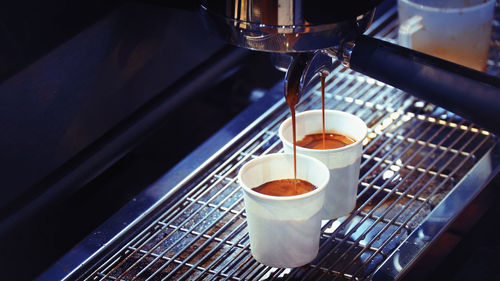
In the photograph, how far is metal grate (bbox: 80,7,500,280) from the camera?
29.7 inches

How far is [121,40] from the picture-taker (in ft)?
3.02

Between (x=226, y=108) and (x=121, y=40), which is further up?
(x=121, y=40)

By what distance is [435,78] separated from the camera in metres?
0.70

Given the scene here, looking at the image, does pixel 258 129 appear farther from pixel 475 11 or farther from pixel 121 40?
pixel 475 11

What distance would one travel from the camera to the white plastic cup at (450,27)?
984mm

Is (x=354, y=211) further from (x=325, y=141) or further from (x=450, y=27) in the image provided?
(x=450, y=27)

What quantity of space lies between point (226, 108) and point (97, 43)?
0.42 meters

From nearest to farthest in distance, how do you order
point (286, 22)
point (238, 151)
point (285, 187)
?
1. point (286, 22)
2. point (285, 187)
3. point (238, 151)

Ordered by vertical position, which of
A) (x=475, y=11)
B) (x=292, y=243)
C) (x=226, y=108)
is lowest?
(x=226, y=108)

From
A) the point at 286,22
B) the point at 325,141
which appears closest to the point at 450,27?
the point at 325,141

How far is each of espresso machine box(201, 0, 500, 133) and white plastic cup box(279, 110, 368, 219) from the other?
0.09 meters

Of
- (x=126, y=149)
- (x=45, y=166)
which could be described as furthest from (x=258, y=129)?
(x=45, y=166)

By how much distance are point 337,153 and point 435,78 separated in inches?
5.5

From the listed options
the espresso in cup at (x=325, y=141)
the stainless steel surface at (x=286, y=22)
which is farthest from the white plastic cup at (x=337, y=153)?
the stainless steel surface at (x=286, y=22)
